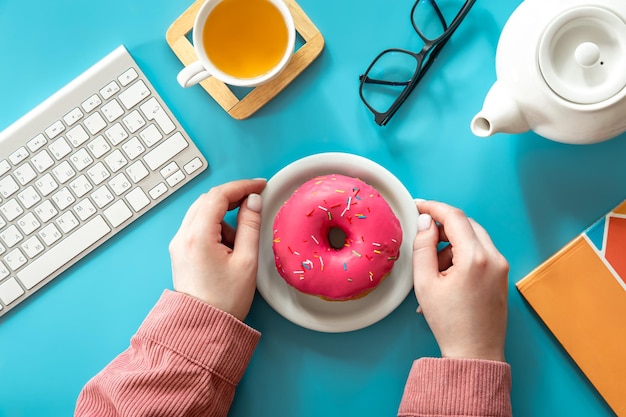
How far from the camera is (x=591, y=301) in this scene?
79 cm

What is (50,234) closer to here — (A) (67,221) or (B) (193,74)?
(A) (67,221)

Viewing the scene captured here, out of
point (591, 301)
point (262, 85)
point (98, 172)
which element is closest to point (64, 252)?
point (98, 172)

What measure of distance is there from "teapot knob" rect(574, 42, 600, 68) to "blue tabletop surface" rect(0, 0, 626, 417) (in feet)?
0.77

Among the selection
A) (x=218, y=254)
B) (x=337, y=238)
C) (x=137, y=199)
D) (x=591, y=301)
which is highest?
(x=137, y=199)

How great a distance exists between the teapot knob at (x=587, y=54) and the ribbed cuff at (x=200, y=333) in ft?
1.74

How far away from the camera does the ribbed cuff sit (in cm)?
71

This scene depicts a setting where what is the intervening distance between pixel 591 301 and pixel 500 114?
1.14 ft

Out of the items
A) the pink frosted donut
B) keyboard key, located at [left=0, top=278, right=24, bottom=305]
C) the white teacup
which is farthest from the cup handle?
keyboard key, located at [left=0, top=278, right=24, bottom=305]

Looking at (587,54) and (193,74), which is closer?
(587,54)

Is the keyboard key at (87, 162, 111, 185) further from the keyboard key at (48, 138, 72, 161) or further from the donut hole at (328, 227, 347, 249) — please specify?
the donut hole at (328, 227, 347, 249)

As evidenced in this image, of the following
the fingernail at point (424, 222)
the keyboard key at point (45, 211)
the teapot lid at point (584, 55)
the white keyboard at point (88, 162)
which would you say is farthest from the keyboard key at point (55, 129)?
the teapot lid at point (584, 55)

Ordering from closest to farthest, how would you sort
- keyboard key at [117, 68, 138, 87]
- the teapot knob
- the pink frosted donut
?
the teapot knob → the pink frosted donut → keyboard key at [117, 68, 138, 87]

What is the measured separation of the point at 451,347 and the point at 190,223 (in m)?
0.41

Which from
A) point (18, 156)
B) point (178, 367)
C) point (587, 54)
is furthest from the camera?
point (18, 156)
